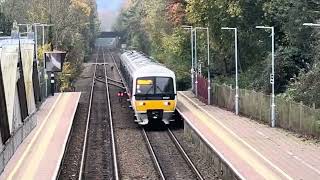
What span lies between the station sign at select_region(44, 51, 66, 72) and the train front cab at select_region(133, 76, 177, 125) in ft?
40.6

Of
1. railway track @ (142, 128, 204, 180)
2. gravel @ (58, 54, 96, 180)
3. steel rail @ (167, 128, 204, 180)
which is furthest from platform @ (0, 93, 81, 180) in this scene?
steel rail @ (167, 128, 204, 180)

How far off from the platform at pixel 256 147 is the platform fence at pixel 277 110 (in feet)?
1.63

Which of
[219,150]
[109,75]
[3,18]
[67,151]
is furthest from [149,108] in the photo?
[109,75]

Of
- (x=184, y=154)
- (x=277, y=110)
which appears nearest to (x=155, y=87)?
(x=277, y=110)

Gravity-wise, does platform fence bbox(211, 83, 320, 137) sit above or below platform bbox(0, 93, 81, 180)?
above

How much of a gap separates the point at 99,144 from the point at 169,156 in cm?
424

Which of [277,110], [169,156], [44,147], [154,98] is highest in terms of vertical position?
[154,98]

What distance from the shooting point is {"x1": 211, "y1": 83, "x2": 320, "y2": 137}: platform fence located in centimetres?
2455

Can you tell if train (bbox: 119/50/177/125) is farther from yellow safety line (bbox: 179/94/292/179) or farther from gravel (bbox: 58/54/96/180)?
gravel (bbox: 58/54/96/180)

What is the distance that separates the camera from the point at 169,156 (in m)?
25.6

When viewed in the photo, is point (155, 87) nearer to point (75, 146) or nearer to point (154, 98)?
point (154, 98)

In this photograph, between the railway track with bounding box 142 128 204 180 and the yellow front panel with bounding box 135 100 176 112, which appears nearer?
the railway track with bounding box 142 128 204 180

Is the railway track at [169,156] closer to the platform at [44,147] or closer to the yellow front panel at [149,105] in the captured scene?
the yellow front panel at [149,105]

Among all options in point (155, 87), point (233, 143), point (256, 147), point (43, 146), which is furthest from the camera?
point (155, 87)
